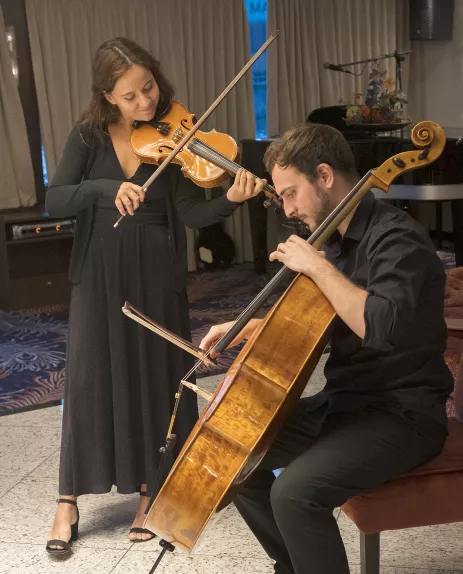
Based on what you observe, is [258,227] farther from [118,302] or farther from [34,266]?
[118,302]

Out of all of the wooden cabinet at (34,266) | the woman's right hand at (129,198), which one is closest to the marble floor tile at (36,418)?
the woman's right hand at (129,198)

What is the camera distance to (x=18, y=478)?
3.16 metres

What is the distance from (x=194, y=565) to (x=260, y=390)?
92cm

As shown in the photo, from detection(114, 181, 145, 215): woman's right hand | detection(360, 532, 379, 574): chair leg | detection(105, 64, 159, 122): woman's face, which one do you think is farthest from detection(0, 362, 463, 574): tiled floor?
detection(105, 64, 159, 122): woman's face

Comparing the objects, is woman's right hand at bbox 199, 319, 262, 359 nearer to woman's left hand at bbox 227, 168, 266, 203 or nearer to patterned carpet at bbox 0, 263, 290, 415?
woman's left hand at bbox 227, 168, 266, 203

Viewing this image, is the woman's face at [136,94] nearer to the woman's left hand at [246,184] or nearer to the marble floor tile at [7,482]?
the woman's left hand at [246,184]

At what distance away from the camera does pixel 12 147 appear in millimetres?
6098

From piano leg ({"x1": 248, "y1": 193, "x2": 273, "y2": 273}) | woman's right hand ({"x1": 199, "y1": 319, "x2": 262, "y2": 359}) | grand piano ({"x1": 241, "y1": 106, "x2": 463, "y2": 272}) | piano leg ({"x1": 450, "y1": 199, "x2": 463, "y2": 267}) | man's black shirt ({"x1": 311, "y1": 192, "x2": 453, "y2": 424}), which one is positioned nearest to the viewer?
man's black shirt ({"x1": 311, "y1": 192, "x2": 453, "y2": 424})

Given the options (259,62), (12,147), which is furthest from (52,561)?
(259,62)

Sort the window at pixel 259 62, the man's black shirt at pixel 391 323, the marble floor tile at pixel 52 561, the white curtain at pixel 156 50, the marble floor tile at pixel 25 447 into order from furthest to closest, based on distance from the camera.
Result: the window at pixel 259 62 < the white curtain at pixel 156 50 < the marble floor tile at pixel 25 447 < the marble floor tile at pixel 52 561 < the man's black shirt at pixel 391 323

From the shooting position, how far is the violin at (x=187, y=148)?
2500 mm

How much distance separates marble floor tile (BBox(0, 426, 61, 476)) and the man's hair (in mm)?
1752

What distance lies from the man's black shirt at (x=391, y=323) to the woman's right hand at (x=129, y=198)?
1.92ft

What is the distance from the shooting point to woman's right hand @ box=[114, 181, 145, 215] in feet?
7.89
